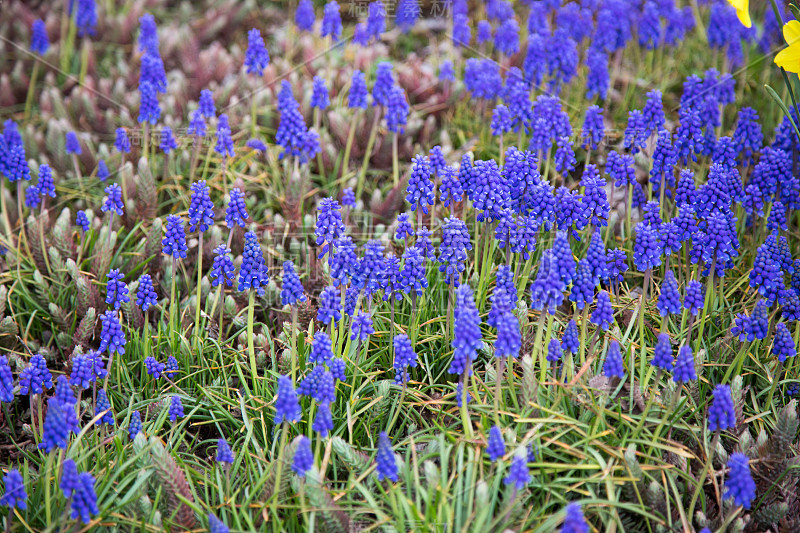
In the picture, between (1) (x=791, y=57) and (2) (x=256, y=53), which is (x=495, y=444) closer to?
(1) (x=791, y=57)

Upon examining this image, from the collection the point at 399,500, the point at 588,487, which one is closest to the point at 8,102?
the point at 399,500

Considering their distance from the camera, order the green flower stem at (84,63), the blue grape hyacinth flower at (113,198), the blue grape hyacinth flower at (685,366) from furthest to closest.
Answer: the green flower stem at (84,63) → the blue grape hyacinth flower at (113,198) → the blue grape hyacinth flower at (685,366)

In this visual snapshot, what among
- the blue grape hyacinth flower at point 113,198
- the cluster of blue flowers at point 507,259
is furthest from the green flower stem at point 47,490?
the blue grape hyacinth flower at point 113,198

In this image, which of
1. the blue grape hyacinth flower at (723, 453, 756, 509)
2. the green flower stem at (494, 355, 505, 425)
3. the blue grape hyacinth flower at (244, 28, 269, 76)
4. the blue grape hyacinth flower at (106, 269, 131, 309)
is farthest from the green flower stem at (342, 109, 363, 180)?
the blue grape hyacinth flower at (723, 453, 756, 509)

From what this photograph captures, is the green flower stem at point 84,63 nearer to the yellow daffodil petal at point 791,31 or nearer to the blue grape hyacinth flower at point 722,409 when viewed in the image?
the yellow daffodil petal at point 791,31

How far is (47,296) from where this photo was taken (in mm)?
5141

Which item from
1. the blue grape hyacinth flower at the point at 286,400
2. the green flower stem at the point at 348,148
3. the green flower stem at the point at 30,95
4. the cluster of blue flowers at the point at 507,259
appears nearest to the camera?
the blue grape hyacinth flower at the point at 286,400

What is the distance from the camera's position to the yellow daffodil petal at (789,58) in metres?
3.87

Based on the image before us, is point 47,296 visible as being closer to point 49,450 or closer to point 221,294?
point 221,294

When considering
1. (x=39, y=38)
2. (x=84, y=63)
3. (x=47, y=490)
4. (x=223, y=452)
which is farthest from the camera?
(x=84, y=63)

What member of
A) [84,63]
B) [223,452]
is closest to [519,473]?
[223,452]

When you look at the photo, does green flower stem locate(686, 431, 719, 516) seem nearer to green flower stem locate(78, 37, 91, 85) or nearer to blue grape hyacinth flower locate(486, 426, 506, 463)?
blue grape hyacinth flower locate(486, 426, 506, 463)

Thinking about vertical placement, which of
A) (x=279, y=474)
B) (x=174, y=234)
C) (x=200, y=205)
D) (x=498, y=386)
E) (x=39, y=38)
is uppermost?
(x=39, y=38)

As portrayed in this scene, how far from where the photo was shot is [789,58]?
3.89 m
